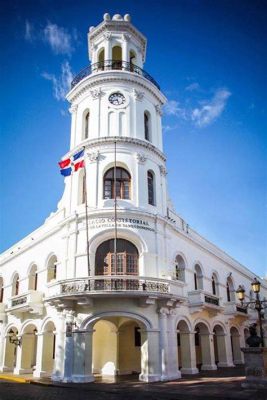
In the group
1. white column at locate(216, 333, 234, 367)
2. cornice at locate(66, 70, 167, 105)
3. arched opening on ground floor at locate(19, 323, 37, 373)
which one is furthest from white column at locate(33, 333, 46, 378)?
cornice at locate(66, 70, 167, 105)

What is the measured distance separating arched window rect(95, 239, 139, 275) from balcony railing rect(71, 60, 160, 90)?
1257cm

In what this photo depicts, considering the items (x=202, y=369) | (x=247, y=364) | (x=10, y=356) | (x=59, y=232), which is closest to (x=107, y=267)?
(x=59, y=232)

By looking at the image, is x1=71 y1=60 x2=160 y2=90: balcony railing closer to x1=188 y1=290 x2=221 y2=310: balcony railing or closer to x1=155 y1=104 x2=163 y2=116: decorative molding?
x1=155 y1=104 x2=163 y2=116: decorative molding

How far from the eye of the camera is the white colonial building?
18.8 metres

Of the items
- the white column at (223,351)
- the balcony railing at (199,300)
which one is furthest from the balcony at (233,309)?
the balcony railing at (199,300)

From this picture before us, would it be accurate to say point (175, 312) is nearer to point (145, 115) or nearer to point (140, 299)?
point (140, 299)

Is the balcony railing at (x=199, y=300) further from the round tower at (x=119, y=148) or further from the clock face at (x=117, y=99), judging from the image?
the clock face at (x=117, y=99)

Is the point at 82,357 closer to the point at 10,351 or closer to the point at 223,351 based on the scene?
the point at 10,351

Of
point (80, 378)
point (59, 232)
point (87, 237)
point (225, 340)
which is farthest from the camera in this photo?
point (225, 340)

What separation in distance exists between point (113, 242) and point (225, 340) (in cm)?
1276

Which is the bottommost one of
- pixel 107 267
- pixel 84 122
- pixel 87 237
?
pixel 107 267

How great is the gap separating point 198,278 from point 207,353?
201 inches

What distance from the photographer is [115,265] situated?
66.5ft

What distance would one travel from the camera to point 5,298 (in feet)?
96.0
